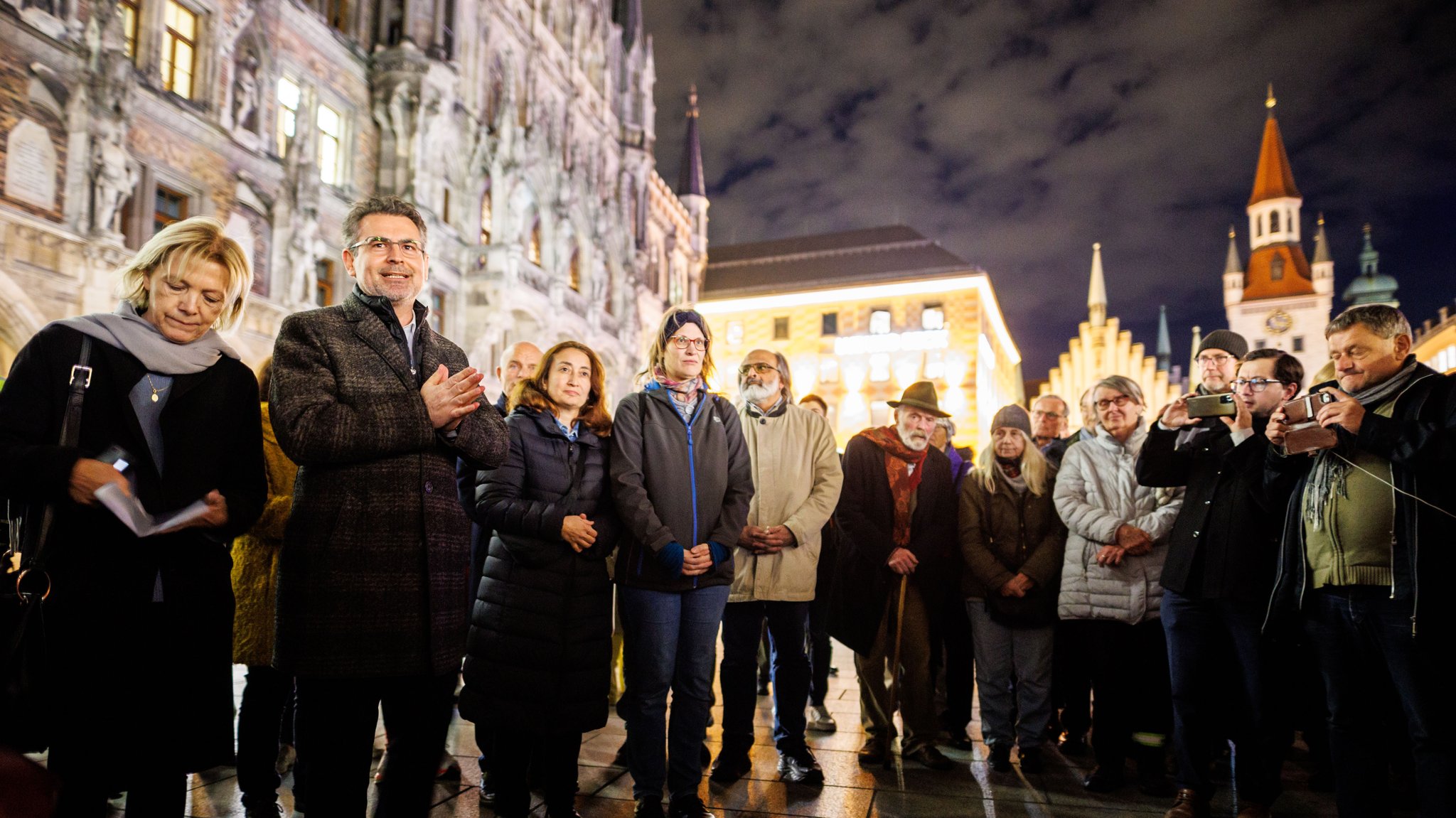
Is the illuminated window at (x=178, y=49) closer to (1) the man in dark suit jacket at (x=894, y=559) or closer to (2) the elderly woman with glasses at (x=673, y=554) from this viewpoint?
(2) the elderly woman with glasses at (x=673, y=554)

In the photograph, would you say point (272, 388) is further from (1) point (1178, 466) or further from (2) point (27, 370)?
(1) point (1178, 466)

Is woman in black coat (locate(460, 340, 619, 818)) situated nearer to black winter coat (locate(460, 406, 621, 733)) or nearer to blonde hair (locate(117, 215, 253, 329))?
black winter coat (locate(460, 406, 621, 733))

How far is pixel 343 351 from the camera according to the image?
7.82ft

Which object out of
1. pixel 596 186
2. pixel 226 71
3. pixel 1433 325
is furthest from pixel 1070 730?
pixel 1433 325

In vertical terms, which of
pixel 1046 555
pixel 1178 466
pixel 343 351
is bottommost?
pixel 1046 555

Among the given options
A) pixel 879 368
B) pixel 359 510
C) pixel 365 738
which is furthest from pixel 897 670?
pixel 879 368

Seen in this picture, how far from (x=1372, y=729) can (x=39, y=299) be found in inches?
567

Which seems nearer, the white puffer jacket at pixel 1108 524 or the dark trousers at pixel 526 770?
the dark trousers at pixel 526 770

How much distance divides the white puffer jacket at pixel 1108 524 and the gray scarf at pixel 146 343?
420 centimetres

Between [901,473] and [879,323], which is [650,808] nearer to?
[901,473]

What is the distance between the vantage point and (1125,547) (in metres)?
4.38

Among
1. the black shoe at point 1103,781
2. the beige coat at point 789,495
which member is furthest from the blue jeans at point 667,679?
the black shoe at point 1103,781

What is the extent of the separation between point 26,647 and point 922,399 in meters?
4.31

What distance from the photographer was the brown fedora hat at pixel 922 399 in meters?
5.01
